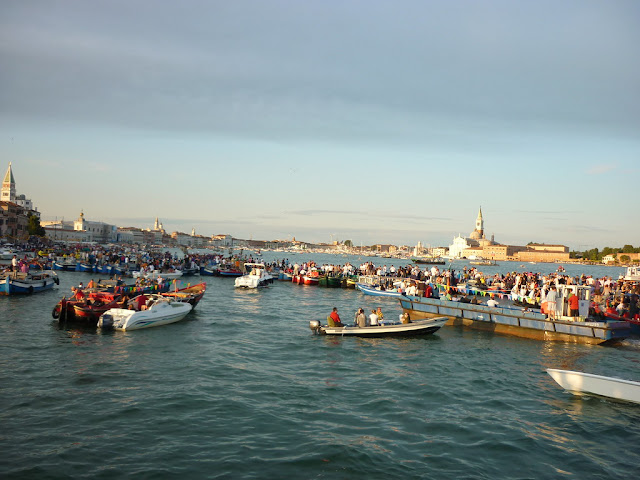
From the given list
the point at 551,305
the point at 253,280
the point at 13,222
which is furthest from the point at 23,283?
the point at 13,222

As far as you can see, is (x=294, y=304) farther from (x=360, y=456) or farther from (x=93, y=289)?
(x=360, y=456)

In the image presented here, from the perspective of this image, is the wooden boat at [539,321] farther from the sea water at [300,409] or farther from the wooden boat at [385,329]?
the wooden boat at [385,329]

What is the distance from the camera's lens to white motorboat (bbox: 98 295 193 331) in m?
21.0

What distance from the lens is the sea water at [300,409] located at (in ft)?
29.5

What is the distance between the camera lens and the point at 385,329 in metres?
20.9

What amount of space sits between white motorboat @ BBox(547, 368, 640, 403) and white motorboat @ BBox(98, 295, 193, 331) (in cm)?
1694

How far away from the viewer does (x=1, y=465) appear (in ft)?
27.2

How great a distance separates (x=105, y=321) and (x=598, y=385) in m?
19.0

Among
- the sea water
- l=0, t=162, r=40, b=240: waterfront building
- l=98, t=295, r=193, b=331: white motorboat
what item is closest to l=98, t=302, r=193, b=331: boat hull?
l=98, t=295, r=193, b=331: white motorboat

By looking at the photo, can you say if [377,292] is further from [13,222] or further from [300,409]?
[13,222]

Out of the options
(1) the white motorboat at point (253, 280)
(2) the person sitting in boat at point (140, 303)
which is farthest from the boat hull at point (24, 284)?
(1) the white motorboat at point (253, 280)

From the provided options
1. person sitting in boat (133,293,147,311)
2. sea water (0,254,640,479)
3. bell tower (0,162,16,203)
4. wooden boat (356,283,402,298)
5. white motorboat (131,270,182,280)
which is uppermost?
bell tower (0,162,16,203)

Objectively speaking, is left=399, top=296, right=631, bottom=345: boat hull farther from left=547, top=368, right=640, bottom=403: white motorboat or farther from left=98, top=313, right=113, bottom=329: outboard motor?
left=98, top=313, right=113, bottom=329: outboard motor

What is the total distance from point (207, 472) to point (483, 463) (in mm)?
5381
